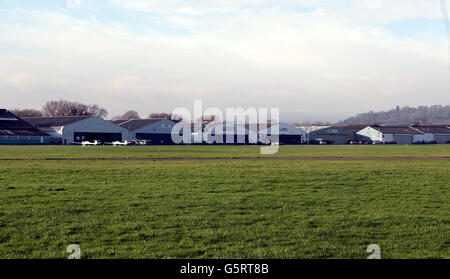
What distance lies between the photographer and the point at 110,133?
114m

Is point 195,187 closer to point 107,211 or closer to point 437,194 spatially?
point 107,211

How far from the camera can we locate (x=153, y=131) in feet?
396

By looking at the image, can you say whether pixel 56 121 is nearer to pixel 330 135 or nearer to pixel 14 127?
pixel 14 127

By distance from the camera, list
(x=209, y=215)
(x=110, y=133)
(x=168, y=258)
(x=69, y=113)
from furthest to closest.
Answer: (x=69, y=113), (x=110, y=133), (x=209, y=215), (x=168, y=258)

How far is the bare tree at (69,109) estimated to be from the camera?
7042 inches

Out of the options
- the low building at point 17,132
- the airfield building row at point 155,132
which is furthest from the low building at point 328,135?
the low building at point 17,132

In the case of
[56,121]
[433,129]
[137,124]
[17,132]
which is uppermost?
[56,121]

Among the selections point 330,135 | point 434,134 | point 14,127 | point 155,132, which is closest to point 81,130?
point 14,127

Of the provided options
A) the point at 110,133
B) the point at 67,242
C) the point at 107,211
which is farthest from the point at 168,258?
the point at 110,133

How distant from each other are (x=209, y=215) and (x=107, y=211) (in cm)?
295

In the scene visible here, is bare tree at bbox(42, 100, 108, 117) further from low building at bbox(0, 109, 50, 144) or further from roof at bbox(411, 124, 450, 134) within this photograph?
roof at bbox(411, 124, 450, 134)

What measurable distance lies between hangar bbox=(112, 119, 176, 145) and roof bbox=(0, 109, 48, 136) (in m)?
21.6

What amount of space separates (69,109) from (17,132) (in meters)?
78.7

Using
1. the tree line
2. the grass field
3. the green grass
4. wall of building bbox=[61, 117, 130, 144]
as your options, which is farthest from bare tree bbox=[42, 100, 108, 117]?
the grass field
